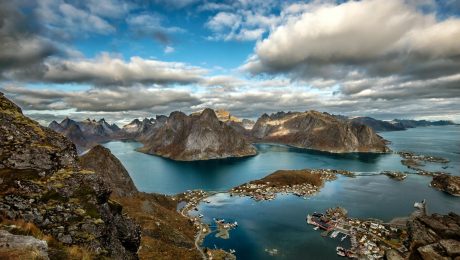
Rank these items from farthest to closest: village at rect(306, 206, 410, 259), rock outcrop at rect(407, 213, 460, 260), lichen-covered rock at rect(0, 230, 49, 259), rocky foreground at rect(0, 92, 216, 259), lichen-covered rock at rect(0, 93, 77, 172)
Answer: village at rect(306, 206, 410, 259), rock outcrop at rect(407, 213, 460, 260), lichen-covered rock at rect(0, 93, 77, 172), rocky foreground at rect(0, 92, 216, 259), lichen-covered rock at rect(0, 230, 49, 259)

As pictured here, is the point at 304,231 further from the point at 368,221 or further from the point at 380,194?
the point at 380,194

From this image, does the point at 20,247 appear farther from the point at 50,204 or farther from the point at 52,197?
the point at 52,197

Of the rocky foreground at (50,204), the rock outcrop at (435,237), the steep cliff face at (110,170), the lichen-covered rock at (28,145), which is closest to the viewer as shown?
the rocky foreground at (50,204)

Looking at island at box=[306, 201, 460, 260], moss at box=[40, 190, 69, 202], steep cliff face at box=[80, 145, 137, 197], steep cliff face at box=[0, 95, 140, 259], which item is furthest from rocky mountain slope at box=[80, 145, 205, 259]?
island at box=[306, 201, 460, 260]

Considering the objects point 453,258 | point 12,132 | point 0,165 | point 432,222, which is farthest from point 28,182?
point 432,222

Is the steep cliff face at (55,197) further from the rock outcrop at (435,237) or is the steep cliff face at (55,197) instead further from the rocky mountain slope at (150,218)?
the rock outcrop at (435,237)

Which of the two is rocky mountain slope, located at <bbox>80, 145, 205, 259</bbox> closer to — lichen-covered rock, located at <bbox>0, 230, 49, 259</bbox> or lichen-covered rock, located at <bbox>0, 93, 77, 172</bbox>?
lichen-covered rock, located at <bbox>0, 93, 77, 172</bbox>

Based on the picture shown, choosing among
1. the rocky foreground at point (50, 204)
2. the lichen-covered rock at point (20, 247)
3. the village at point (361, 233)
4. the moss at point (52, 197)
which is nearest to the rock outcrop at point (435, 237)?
the village at point (361, 233)
